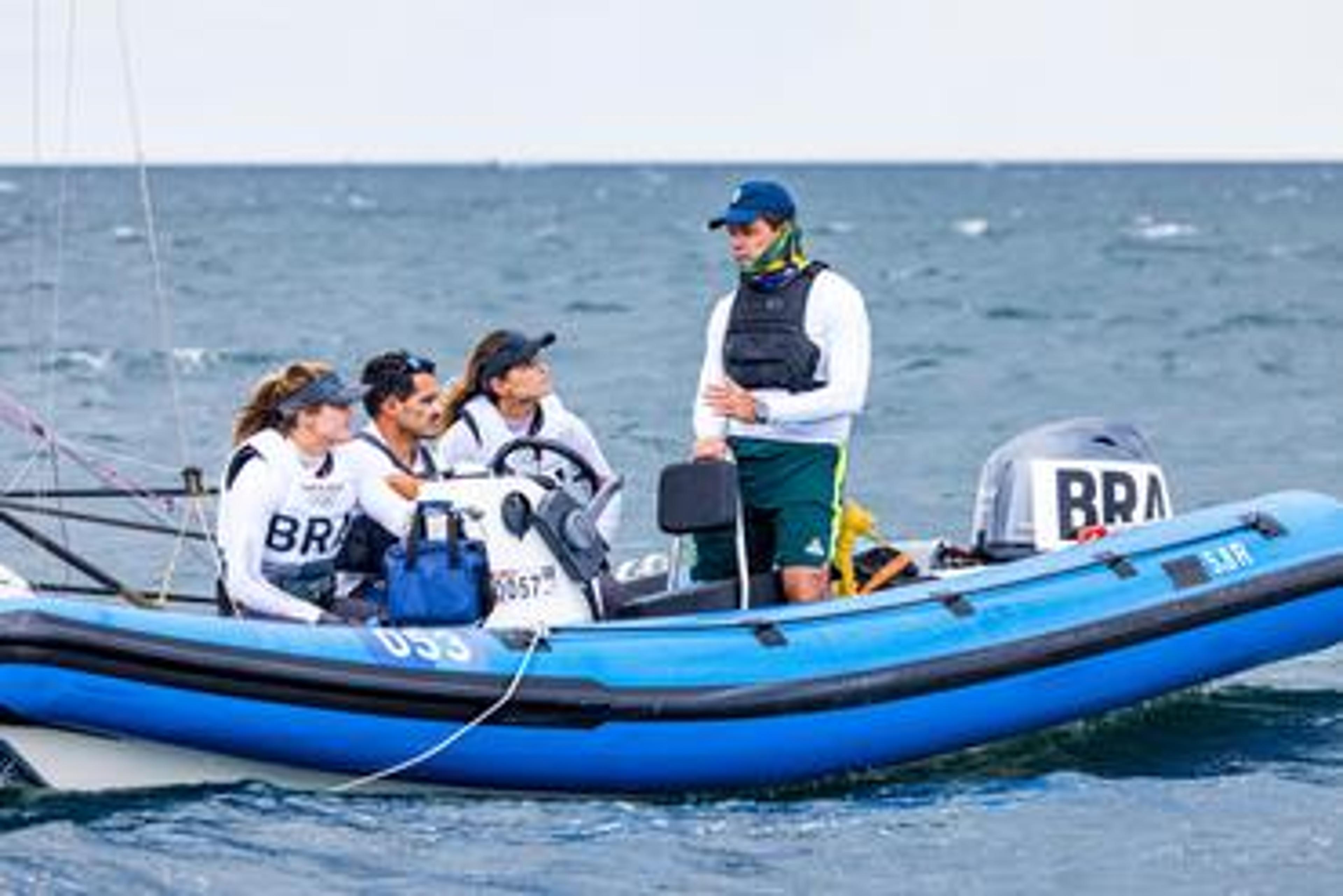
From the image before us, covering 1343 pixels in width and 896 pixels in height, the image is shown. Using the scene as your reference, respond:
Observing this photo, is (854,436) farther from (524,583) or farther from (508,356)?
(524,583)

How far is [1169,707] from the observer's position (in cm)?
1156

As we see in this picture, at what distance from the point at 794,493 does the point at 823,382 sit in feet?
1.18

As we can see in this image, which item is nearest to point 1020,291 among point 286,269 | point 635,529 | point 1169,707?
point 286,269

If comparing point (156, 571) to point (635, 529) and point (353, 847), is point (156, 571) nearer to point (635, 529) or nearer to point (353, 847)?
point (635, 529)

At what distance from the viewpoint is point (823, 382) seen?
10.2m

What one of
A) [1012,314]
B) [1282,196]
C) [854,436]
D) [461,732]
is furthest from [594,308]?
[1282,196]

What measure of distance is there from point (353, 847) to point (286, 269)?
146 ft

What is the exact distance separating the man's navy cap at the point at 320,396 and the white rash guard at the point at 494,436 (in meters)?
0.83

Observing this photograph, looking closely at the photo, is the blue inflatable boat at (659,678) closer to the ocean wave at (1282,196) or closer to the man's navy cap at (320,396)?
the man's navy cap at (320,396)

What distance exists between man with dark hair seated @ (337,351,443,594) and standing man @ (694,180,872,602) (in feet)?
2.82

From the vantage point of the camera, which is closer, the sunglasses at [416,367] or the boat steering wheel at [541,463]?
the sunglasses at [416,367]

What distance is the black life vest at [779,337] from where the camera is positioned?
33.5 feet

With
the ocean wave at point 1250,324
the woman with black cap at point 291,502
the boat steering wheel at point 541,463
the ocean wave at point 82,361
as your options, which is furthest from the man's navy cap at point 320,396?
the ocean wave at point 1250,324

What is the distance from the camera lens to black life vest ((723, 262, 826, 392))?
33.5ft
